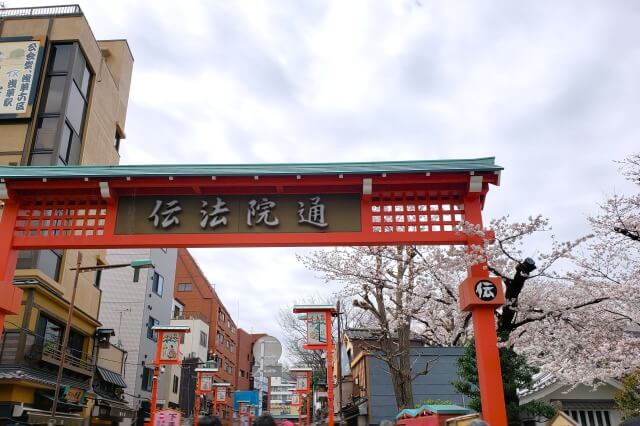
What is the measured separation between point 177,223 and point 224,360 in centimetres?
5796

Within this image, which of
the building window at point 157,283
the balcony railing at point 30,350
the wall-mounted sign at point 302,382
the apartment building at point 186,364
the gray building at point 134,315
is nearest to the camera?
the balcony railing at point 30,350

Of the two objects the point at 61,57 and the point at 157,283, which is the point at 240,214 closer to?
the point at 61,57

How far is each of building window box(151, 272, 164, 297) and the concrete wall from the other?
67.8 feet

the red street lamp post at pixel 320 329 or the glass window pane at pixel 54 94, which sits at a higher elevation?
the glass window pane at pixel 54 94

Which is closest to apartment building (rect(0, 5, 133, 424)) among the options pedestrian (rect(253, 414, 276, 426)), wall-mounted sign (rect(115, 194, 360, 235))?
wall-mounted sign (rect(115, 194, 360, 235))

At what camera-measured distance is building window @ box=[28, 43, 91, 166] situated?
76.0 ft

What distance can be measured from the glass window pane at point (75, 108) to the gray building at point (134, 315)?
14.4 meters

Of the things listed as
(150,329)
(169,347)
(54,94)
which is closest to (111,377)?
(150,329)

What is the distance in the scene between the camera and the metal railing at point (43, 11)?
26.2 meters

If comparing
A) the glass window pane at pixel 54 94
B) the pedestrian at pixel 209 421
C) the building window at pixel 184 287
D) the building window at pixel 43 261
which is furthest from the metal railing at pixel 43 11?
the building window at pixel 184 287

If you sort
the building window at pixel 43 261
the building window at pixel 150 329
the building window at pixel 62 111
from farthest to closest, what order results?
1. the building window at pixel 150 329
2. the building window at pixel 62 111
3. the building window at pixel 43 261

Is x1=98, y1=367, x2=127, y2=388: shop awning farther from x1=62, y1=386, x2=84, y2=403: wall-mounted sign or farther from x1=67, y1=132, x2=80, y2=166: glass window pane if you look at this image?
x1=67, y1=132, x2=80, y2=166: glass window pane

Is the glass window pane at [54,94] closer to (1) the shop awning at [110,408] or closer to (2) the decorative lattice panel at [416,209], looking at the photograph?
(1) the shop awning at [110,408]

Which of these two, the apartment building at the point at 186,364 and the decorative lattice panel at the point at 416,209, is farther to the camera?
the apartment building at the point at 186,364
